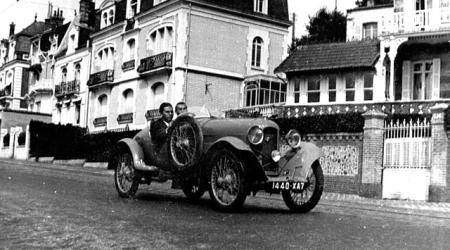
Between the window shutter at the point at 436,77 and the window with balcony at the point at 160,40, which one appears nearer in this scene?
the window shutter at the point at 436,77

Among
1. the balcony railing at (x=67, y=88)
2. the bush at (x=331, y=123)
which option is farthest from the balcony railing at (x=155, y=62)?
the bush at (x=331, y=123)

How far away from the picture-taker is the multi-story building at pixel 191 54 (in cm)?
3069

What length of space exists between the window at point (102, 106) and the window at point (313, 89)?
16.6m

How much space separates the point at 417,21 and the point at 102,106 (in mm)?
22731

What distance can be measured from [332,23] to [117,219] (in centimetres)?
3977

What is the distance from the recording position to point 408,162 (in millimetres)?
15969

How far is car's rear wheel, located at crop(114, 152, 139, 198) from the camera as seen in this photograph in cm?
1105

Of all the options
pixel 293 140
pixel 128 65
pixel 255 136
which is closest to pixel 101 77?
pixel 128 65

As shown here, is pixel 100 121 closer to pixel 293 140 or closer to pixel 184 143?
pixel 184 143

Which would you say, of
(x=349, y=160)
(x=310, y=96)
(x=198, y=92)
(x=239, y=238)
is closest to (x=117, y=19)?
(x=198, y=92)

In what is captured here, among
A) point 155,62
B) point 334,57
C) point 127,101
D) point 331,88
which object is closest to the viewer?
point 334,57

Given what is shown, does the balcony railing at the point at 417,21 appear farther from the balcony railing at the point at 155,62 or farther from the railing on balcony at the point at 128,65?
the railing on balcony at the point at 128,65

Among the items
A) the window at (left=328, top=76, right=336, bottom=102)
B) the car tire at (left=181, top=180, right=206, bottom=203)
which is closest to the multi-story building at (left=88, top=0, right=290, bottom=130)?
the window at (left=328, top=76, right=336, bottom=102)

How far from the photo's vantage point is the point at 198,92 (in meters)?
31.0
